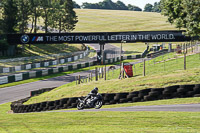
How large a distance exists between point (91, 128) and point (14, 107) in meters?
13.9

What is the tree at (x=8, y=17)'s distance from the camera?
214 ft

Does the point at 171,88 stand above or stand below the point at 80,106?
above

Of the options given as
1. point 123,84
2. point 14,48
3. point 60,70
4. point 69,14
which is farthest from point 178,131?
point 69,14

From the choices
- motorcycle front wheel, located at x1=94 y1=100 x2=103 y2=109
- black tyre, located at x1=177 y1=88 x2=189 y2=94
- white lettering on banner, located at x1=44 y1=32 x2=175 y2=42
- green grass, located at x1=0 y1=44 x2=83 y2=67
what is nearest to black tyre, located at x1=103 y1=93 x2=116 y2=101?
motorcycle front wheel, located at x1=94 y1=100 x2=103 y2=109

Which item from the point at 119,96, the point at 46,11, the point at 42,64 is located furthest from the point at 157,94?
the point at 46,11

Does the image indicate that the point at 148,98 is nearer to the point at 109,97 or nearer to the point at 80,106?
the point at 109,97

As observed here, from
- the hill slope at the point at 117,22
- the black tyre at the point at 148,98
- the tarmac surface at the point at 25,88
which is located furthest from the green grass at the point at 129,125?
the hill slope at the point at 117,22

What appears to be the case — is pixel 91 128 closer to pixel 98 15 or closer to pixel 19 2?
pixel 19 2

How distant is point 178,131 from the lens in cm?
691

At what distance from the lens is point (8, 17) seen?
65.5 m

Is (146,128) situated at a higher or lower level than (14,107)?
higher

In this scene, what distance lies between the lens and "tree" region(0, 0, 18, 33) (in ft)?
214

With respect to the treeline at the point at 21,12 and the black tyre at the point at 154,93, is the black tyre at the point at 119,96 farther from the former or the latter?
the treeline at the point at 21,12

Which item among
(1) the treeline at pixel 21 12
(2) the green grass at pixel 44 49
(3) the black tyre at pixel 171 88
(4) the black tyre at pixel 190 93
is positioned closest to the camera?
Answer: (4) the black tyre at pixel 190 93
